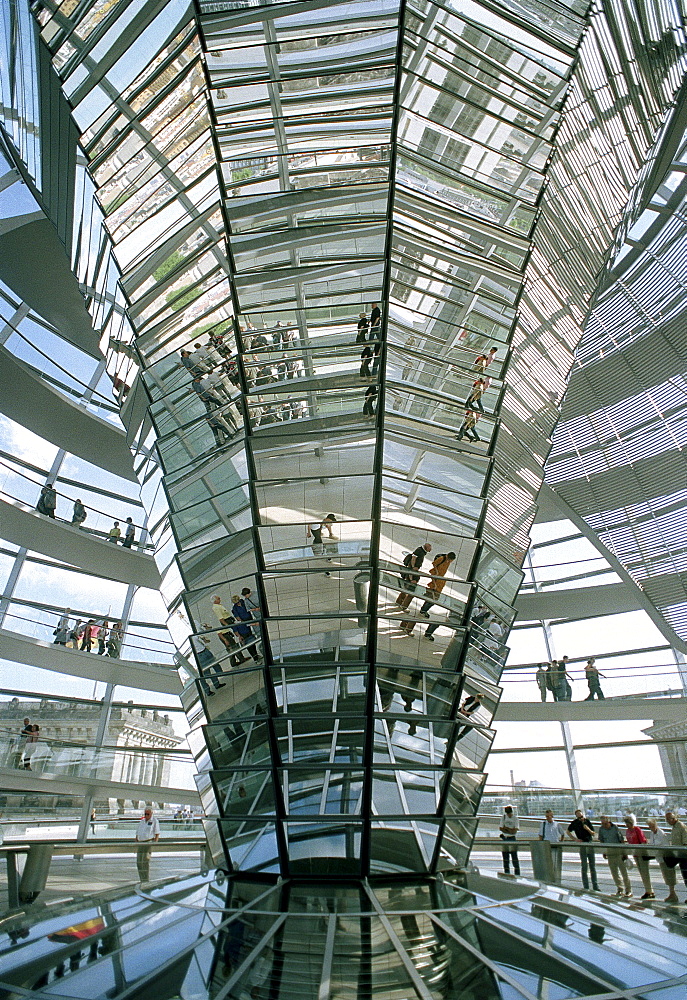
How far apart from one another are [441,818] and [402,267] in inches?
255

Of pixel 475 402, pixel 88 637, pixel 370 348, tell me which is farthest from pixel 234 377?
pixel 88 637

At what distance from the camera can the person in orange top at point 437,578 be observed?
9062 millimetres

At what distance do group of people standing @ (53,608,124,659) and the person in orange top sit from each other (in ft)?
41.5

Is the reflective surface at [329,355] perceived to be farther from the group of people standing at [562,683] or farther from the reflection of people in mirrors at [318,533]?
the group of people standing at [562,683]

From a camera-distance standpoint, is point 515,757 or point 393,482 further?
point 515,757

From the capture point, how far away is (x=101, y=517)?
23500 millimetres

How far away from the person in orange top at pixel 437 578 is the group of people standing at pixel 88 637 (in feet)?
41.5

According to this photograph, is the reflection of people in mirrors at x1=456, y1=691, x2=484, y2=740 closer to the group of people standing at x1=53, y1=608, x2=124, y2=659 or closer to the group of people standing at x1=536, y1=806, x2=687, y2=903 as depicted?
the group of people standing at x1=536, y1=806, x2=687, y2=903

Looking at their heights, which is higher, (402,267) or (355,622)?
(402,267)

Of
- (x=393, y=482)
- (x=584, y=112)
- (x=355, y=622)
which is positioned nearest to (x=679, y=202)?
(x=584, y=112)

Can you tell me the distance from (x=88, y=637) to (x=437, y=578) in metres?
13.1

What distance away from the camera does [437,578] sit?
913 centimetres

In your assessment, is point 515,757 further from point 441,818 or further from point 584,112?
point 584,112

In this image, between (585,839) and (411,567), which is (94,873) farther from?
(585,839)
